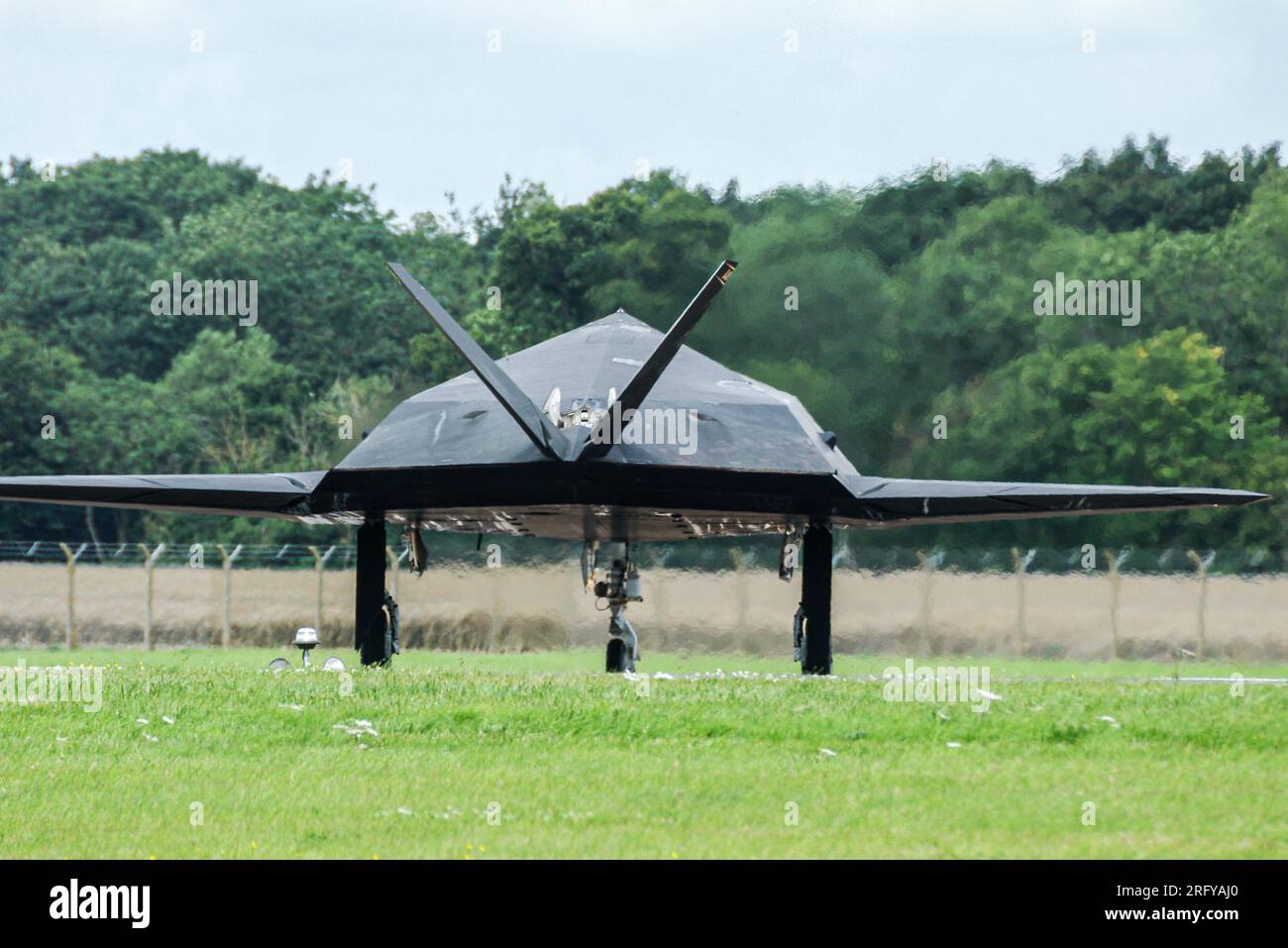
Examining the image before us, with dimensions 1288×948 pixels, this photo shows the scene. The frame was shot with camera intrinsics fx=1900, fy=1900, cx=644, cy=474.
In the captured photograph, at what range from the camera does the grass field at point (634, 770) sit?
1139cm

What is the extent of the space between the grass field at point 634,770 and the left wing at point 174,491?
2.80 m

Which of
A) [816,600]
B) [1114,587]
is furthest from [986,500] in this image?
[1114,587]

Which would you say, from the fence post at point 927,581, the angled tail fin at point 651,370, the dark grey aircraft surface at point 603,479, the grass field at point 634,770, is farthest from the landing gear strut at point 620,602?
the fence post at point 927,581

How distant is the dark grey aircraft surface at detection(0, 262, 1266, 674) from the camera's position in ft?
61.9

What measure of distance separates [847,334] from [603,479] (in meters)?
24.4

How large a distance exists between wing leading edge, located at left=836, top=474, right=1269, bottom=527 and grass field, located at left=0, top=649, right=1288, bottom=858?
7.22 feet

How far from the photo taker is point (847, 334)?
42.5m

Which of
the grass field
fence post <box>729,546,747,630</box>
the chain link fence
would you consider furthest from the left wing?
fence post <box>729,546,747,630</box>

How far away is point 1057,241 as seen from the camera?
46.1 metres

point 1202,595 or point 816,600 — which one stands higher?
point 816,600

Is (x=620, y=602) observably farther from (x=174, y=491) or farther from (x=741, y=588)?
(x=741, y=588)

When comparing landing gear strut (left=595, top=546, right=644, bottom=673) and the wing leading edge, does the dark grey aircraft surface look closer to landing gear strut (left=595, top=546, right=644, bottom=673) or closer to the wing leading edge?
the wing leading edge
